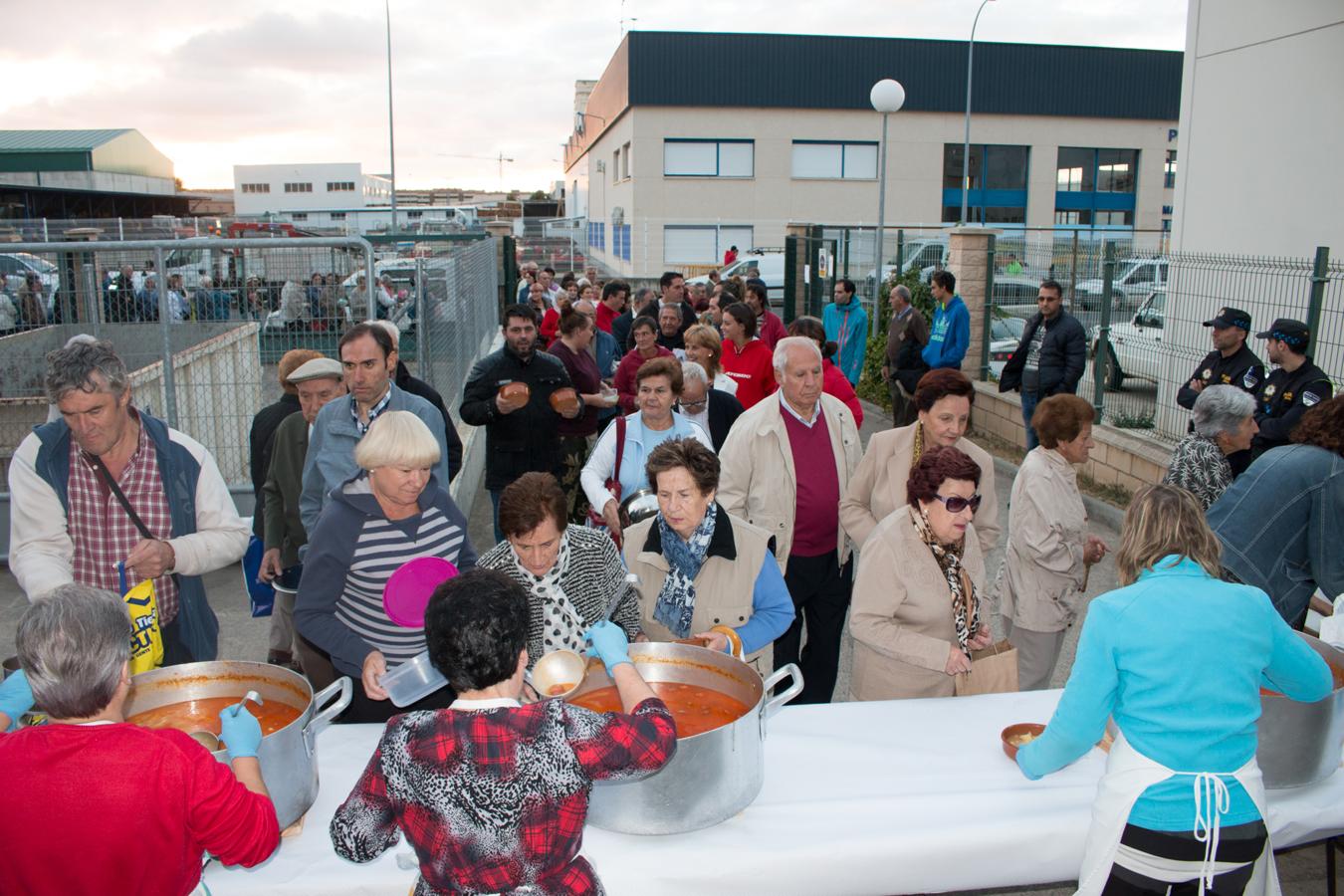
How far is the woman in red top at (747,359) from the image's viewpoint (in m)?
7.25

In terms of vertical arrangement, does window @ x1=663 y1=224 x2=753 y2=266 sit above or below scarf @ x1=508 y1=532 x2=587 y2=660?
above

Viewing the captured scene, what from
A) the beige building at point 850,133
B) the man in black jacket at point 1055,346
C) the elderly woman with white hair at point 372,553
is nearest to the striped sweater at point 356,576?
the elderly woman with white hair at point 372,553

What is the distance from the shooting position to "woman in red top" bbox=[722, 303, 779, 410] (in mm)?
7254

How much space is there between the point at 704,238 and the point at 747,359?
93.6 ft

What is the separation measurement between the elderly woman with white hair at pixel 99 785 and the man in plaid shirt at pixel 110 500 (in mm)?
1453

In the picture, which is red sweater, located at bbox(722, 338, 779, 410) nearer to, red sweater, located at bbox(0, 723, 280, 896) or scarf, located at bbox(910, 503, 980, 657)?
scarf, located at bbox(910, 503, 980, 657)

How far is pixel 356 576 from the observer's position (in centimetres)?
317

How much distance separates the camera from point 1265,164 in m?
8.94

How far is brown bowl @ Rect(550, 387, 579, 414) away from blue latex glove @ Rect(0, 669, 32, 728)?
3.90m

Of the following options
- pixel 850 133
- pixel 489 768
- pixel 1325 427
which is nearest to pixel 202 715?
pixel 489 768

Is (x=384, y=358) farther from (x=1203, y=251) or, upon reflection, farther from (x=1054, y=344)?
(x=1203, y=251)

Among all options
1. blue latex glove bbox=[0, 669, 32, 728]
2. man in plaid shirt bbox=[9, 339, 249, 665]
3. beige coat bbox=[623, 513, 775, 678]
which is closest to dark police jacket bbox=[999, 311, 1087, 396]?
beige coat bbox=[623, 513, 775, 678]

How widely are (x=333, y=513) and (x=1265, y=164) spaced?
9.19 m

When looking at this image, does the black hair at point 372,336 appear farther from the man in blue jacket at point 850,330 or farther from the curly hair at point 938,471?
the man in blue jacket at point 850,330
